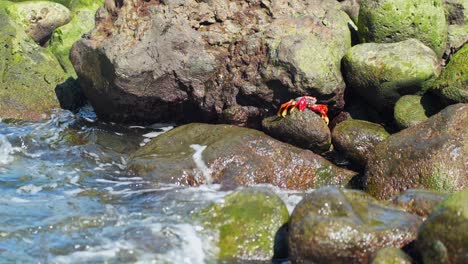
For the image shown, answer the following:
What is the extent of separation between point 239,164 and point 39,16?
26.9 feet

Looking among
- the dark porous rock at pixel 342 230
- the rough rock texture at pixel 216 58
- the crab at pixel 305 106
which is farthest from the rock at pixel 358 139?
the dark porous rock at pixel 342 230

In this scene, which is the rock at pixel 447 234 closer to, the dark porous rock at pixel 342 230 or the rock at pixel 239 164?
the dark porous rock at pixel 342 230

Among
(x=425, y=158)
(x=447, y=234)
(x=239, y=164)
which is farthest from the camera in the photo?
(x=239, y=164)

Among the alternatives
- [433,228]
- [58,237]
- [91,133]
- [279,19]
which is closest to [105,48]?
[91,133]

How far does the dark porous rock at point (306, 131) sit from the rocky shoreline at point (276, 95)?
0.02m

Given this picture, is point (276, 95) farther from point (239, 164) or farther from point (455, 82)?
point (455, 82)

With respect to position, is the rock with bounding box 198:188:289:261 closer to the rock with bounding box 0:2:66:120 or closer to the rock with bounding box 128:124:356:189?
the rock with bounding box 128:124:356:189

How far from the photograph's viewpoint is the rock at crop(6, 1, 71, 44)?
14.5 meters

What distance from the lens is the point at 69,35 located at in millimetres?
13328

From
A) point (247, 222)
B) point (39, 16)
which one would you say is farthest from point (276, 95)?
point (39, 16)

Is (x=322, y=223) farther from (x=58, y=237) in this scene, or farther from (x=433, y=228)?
(x=58, y=237)

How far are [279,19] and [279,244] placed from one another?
463 centimetres

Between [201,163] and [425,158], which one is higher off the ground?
[425,158]

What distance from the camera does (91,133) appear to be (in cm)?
1038
